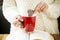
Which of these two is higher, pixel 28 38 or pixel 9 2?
pixel 9 2

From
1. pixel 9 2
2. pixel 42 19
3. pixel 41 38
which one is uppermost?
pixel 9 2

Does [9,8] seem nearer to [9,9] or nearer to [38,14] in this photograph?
[9,9]

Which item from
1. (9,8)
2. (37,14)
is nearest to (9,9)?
(9,8)

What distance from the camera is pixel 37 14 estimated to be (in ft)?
3.63

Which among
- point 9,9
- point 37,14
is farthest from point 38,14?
point 9,9

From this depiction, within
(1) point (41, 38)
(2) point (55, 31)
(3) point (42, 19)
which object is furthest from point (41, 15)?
(1) point (41, 38)

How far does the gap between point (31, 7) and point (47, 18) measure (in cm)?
14

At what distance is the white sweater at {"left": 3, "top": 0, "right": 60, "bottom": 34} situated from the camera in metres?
1.11

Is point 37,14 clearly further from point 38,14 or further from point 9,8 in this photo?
point 9,8

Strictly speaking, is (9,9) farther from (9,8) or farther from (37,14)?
(37,14)

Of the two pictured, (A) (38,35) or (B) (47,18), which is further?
(B) (47,18)

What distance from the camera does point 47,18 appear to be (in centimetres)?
113

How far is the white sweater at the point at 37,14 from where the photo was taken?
1.11m

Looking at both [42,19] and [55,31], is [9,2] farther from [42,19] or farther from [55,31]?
[55,31]
